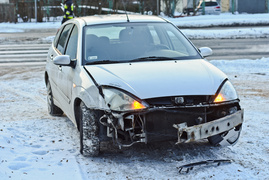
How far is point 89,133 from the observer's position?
5215 millimetres

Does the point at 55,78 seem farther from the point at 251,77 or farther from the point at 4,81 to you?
the point at 251,77

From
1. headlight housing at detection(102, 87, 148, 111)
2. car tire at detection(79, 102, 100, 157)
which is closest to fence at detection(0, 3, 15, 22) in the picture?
car tire at detection(79, 102, 100, 157)

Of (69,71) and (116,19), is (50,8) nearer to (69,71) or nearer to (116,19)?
(116,19)

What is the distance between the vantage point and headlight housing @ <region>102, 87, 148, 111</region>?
4.84 metres

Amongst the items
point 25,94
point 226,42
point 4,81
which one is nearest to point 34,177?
point 25,94

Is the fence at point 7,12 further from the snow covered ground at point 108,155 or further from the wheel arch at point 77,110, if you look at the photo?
the wheel arch at point 77,110

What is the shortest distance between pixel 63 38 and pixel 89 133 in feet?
8.04

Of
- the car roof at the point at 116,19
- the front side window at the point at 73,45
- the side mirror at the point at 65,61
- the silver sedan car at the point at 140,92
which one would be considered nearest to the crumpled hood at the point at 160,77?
the silver sedan car at the point at 140,92

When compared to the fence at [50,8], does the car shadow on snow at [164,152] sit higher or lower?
lower

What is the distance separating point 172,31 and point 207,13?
115 ft

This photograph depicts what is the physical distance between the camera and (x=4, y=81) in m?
11.2

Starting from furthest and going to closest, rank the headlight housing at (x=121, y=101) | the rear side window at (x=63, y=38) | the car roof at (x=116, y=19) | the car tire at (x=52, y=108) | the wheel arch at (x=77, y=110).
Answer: the car tire at (x=52, y=108) < the rear side window at (x=63, y=38) < the car roof at (x=116, y=19) < the wheel arch at (x=77, y=110) < the headlight housing at (x=121, y=101)

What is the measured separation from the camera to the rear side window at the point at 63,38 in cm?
706

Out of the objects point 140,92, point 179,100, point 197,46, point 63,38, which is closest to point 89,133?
point 140,92
